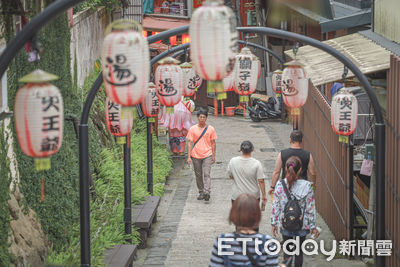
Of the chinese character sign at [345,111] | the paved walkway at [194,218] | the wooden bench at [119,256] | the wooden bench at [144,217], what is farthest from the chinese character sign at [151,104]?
the chinese character sign at [345,111]

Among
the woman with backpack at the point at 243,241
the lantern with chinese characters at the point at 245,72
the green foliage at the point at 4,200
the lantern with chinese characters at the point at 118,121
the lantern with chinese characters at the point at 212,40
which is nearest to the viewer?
the woman with backpack at the point at 243,241

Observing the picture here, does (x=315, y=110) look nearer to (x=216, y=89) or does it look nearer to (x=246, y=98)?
(x=246, y=98)

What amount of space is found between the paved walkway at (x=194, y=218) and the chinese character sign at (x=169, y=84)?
2709 mm

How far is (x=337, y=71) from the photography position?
12172mm

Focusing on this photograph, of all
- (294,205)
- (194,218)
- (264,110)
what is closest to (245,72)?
(294,205)

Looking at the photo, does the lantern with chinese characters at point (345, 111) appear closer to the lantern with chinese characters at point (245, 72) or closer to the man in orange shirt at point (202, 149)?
the lantern with chinese characters at point (245, 72)

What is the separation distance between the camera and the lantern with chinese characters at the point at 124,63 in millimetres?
6738

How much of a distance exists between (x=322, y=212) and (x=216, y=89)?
7.92 m

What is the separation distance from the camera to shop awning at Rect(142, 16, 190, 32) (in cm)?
3044

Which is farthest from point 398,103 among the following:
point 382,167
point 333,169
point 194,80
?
point 194,80

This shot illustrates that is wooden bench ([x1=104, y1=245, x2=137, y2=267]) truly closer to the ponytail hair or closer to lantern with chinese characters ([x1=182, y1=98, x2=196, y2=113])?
the ponytail hair

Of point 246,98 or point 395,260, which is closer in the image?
point 395,260

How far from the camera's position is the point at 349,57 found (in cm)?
1246

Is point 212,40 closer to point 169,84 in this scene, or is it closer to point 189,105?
point 169,84
